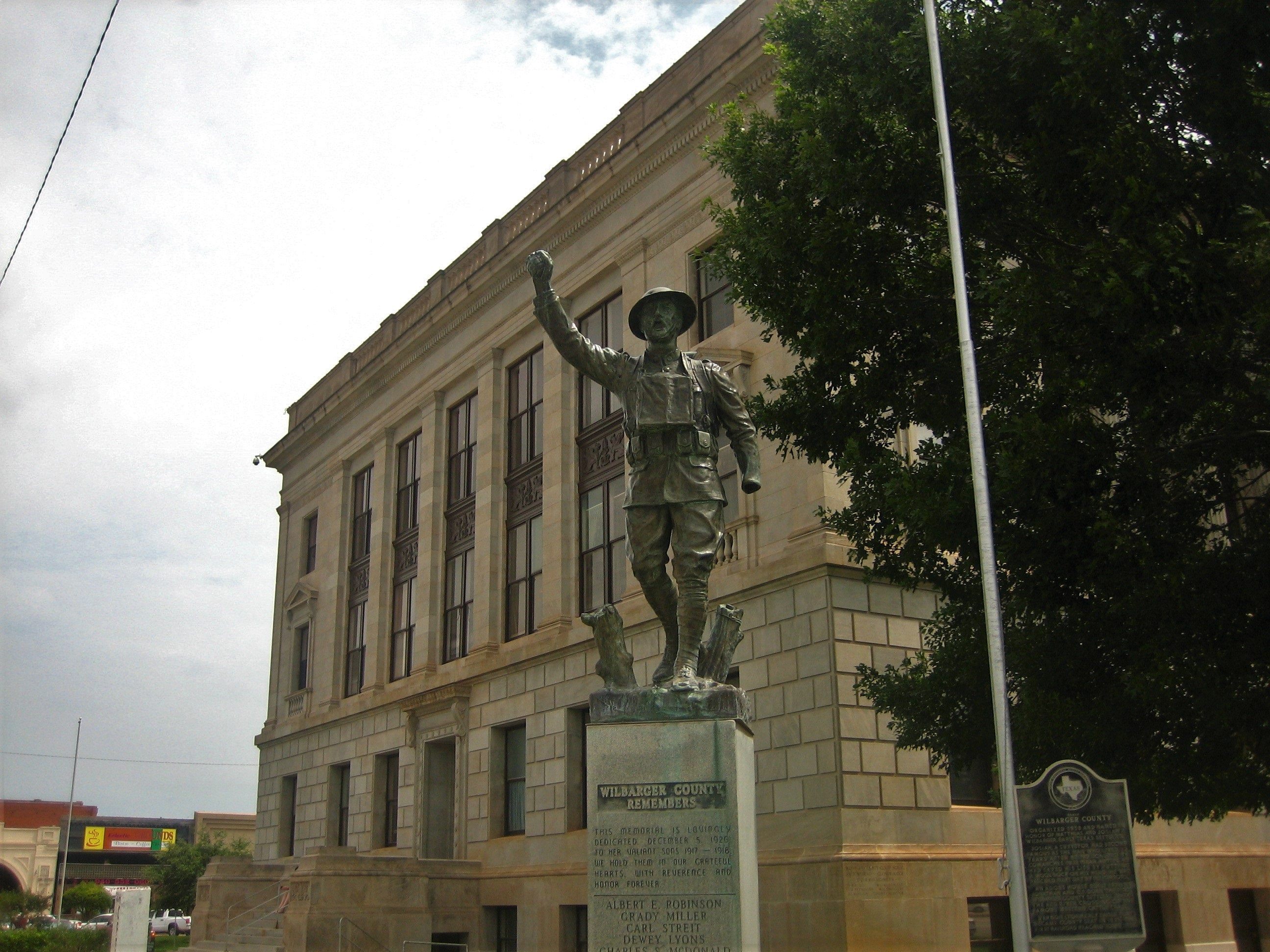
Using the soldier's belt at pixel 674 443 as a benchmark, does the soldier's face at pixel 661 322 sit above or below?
above

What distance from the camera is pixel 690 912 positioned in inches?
300

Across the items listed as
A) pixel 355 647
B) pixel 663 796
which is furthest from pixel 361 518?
pixel 663 796

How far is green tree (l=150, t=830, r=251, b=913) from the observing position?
6100 cm

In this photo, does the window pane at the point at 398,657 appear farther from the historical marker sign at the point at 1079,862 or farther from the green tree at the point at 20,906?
the historical marker sign at the point at 1079,862

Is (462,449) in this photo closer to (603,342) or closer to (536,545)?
(536,545)

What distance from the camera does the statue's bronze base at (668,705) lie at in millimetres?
8078

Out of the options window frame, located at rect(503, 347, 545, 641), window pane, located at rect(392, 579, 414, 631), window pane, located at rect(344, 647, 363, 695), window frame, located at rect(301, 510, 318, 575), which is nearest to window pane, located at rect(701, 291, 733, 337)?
window frame, located at rect(503, 347, 545, 641)

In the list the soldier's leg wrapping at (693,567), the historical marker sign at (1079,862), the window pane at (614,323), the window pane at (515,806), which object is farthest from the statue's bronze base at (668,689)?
the window pane at (515,806)

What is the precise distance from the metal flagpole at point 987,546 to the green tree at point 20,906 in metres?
34.5

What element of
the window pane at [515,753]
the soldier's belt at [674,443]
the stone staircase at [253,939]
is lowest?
the stone staircase at [253,939]

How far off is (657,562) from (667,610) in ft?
1.23

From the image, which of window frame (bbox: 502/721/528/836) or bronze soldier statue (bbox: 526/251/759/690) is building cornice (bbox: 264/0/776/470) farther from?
bronze soldier statue (bbox: 526/251/759/690)

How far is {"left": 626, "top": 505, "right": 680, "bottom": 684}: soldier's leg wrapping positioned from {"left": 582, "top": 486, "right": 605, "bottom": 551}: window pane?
17.8 metres

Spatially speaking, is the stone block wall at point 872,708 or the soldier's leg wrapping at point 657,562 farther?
the stone block wall at point 872,708
